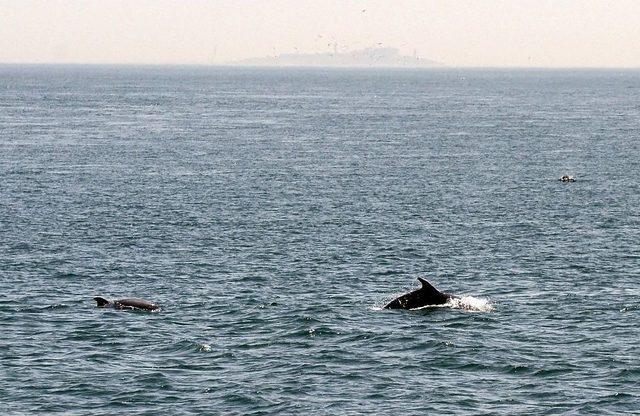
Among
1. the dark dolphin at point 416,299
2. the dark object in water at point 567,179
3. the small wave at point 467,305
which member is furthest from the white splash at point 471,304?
the dark object in water at point 567,179

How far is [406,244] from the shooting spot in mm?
76375

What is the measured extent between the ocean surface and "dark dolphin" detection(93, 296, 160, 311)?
0.70m

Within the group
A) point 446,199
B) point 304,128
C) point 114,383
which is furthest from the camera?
point 304,128

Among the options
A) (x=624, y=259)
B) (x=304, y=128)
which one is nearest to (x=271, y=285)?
Result: (x=624, y=259)

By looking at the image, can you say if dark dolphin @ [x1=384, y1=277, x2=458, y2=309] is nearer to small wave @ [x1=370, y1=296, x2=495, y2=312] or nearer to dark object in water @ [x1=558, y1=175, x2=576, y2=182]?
small wave @ [x1=370, y1=296, x2=495, y2=312]

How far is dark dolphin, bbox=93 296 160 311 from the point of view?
56.1 meters

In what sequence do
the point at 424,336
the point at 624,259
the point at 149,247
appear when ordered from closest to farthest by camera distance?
the point at 424,336 < the point at 624,259 < the point at 149,247

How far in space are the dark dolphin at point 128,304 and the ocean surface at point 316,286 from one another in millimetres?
700

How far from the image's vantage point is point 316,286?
62.5 metres

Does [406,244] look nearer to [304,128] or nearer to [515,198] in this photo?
[515,198]

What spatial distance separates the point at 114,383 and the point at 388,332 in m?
14.4

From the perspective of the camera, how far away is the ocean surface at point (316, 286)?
144ft

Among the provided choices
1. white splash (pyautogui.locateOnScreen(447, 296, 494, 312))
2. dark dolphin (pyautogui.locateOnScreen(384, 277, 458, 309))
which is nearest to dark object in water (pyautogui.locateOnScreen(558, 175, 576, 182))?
white splash (pyautogui.locateOnScreen(447, 296, 494, 312))

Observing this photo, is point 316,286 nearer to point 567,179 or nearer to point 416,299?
point 416,299
